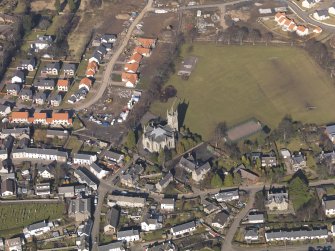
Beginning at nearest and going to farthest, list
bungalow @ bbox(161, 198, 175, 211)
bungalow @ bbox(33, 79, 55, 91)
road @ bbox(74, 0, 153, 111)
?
bungalow @ bbox(161, 198, 175, 211)
road @ bbox(74, 0, 153, 111)
bungalow @ bbox(33, 79, 55, 91)

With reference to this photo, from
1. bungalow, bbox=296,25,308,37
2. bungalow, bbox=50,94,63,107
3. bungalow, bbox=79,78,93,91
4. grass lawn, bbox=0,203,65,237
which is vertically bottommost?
grass lawn, bbox=0,203,65,237

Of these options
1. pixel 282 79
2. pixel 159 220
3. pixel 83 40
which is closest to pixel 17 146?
pixel 159 220

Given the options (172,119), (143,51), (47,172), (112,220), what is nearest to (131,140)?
(172,119)

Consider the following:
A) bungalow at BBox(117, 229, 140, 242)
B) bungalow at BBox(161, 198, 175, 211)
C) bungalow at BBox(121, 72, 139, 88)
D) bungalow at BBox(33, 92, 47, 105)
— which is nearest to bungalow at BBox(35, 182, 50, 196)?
bungalow at BBox(117, 229, 140, 242)

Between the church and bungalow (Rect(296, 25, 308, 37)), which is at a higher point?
bungalow (Rect(296, 25, 308, 37))

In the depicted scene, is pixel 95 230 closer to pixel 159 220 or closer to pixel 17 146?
pixel 159 220

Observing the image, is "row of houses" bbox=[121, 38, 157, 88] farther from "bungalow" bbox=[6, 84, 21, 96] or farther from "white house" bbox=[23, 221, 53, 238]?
"white house" bbox=[23, 221, 53, 238]
